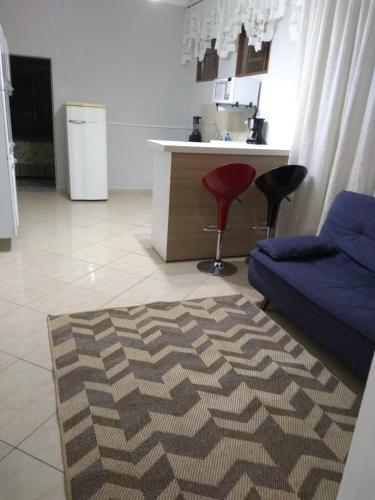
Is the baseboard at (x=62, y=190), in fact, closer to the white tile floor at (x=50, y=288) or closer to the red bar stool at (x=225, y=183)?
the white tile floor at (x=50, y=288)

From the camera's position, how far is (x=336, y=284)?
2033mm

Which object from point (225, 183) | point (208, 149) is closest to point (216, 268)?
point (225, 183)

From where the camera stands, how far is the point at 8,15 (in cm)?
473

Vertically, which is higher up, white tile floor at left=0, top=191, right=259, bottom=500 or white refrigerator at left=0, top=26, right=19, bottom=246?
white refrigerator at left=0, top=26, right=19, bottom=246

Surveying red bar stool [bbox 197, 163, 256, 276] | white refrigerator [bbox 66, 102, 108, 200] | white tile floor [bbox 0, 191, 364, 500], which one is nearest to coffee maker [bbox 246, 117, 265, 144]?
red bar stool [bbox 197, 163, 256, 276]

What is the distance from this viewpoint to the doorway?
6.39 meters

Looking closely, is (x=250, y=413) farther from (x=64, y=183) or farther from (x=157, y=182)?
(x=64, y=183)

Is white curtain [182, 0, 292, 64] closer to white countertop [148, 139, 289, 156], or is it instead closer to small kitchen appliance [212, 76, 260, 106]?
small kitchen appliance [212, 76, 260, 106]

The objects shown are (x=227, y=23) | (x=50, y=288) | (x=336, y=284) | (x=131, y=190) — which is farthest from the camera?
(x=131, y=190)

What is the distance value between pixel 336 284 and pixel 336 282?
1.1 inches

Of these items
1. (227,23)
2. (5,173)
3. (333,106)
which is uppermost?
(227,23)

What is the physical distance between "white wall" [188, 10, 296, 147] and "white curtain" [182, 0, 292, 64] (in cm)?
14

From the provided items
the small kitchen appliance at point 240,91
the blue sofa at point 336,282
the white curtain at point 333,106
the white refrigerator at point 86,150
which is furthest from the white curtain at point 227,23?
the blue sofa at point 336,282

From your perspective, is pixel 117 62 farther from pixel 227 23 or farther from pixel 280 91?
pixel 280 91
